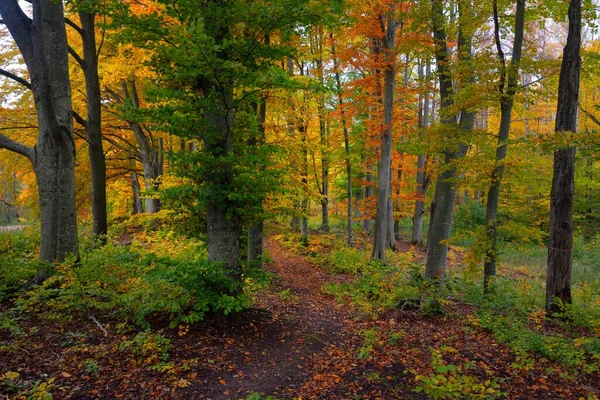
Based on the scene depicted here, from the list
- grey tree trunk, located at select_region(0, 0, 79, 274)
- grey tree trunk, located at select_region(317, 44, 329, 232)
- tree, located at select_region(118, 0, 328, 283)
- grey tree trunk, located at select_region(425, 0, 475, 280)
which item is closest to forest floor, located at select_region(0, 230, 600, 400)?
tree, located at select_region(118, 0, 328, 283)

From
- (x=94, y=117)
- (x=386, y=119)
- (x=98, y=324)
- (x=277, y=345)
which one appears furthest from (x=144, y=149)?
(x=277, y=345)

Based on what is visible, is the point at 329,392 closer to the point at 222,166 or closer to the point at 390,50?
the point at 222,166

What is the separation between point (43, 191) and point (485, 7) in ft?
32.5

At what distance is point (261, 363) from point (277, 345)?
0.68 m

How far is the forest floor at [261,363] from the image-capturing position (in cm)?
366

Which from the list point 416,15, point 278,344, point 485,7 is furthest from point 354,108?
point 278,344

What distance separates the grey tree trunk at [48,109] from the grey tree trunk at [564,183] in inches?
351

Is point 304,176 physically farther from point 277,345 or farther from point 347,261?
point 277,345

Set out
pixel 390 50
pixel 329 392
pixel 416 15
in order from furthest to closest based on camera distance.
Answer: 1. pixel 390 50
2. pixel 416 15
3. pixel 329 392

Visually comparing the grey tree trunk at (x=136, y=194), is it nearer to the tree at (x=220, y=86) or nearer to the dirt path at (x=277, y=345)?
the dirt path at (x=277, y=345)

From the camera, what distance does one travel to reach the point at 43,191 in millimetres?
5859

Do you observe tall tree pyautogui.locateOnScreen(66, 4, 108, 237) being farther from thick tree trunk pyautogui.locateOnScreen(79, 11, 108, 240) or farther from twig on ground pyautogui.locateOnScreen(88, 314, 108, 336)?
twig on ground pyautogui.locateOnScreen(88, 314, 108, 336)

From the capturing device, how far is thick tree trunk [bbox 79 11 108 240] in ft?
28.3

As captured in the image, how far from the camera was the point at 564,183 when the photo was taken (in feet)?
20.0
